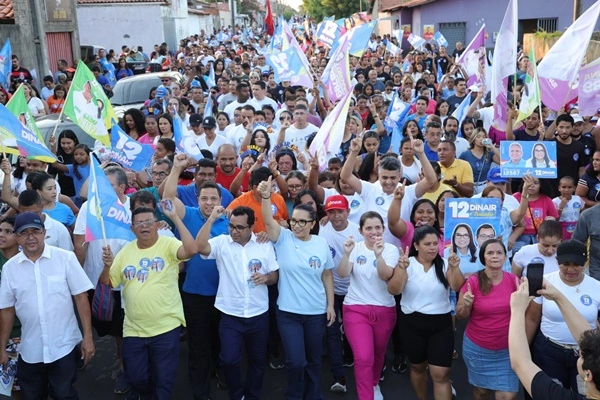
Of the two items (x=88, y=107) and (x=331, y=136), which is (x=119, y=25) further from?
(x=331, y=136)

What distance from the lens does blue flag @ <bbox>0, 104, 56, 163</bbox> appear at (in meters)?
7.02

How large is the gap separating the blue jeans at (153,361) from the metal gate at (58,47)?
19.5 m

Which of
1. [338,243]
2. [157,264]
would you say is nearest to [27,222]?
[157,264]

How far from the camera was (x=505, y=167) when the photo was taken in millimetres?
6895

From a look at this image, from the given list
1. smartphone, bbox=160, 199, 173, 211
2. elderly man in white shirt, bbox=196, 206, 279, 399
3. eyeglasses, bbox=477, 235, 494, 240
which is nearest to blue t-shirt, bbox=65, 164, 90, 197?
smartphone, bbox=160, 199, 173, 211

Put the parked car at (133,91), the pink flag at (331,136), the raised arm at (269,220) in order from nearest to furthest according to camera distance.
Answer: the raised arm at (269,220)
the pink flag at (331,136)
the parked car at (133,91)

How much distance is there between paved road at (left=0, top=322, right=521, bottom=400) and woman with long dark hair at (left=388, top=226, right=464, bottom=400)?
64 centimetres

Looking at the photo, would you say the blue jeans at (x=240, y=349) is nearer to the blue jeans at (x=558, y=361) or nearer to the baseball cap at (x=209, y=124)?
the blue jeans at (x=558, y=361)

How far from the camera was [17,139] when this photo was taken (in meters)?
7.07

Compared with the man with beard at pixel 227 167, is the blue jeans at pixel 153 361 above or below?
below

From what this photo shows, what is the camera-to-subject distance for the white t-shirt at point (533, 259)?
560 centimetres

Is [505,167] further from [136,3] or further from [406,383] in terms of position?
[136,3]

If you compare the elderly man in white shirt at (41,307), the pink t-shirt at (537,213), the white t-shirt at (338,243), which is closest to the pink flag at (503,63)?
the pink t-shirt at (537,213)

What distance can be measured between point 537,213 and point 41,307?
4.66 metres
